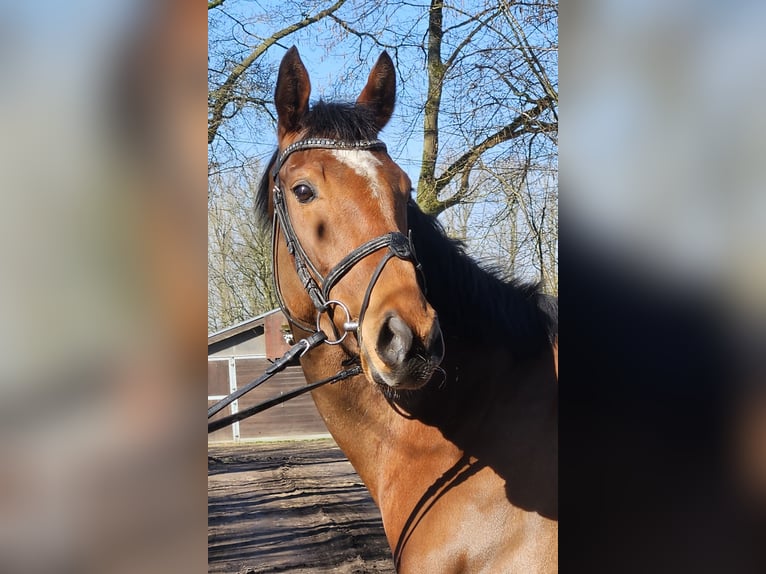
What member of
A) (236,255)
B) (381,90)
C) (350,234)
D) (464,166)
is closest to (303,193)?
(350,234)

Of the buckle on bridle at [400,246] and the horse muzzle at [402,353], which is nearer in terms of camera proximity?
the horse muzzle at [402,353]

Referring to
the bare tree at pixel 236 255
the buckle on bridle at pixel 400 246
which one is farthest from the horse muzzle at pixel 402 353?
the bare tree at pixel 236 255

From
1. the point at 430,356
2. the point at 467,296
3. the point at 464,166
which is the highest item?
the point at 464,166

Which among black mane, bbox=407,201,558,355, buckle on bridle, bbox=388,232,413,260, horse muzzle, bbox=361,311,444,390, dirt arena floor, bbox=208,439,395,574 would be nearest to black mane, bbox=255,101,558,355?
black mane, bbox=407,201,558,355

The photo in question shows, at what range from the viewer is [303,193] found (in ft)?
5.33

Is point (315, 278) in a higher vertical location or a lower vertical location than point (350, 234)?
lower

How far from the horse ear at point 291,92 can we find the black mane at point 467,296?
2.1 inches

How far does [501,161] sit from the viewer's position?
2141 mm

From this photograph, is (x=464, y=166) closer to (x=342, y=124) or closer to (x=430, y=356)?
(x=342, y=124)

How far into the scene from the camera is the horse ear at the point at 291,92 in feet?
5.34

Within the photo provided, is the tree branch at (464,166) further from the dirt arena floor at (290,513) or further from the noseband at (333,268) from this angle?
the dirt arena floor at (290,513)

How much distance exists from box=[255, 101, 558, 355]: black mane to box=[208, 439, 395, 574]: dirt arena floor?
2.34 ft

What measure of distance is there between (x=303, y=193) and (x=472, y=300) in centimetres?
61
